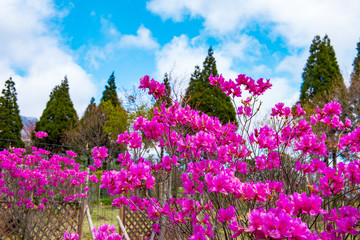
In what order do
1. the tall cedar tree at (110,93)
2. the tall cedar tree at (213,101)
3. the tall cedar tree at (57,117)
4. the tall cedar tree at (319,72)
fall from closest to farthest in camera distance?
1. the tall cedar tree at (213,101)
2. the tall cedar tree at (319,72)
3. the tall cedar tree at (57,117)
4. the tall cedar tree at (110,93)

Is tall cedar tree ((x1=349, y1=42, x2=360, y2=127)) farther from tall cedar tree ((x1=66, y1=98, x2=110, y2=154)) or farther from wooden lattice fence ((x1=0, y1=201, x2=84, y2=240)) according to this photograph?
tall cedar tree ((x1=66, y1=98, x2=110, y2=154))

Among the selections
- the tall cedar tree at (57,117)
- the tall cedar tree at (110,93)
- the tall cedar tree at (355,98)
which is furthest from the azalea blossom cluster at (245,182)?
the tall cedar tree at (110,93)

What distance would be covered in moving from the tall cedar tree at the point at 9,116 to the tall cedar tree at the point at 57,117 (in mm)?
1529

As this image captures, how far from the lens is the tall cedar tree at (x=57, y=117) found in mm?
18359

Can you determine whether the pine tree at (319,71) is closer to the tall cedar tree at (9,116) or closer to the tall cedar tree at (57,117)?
the tall cedar tree at (57,117)

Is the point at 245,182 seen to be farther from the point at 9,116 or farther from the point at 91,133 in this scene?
the point at 9,116

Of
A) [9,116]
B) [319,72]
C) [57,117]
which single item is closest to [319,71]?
[319,72]

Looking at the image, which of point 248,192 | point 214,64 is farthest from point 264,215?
point 214,64

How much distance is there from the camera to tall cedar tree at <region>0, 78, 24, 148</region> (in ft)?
56.4

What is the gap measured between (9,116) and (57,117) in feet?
9.96

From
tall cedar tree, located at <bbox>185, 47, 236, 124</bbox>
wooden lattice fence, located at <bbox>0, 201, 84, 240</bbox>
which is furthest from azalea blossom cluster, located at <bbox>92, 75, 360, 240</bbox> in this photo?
tall cedar tree, located at <bbox>185, 47, 236, 124</bbox>

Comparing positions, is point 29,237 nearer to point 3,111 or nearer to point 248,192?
point 248,192

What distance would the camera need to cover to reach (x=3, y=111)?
1767 centimetres

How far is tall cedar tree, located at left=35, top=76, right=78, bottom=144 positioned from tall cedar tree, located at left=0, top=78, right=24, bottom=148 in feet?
5.02
